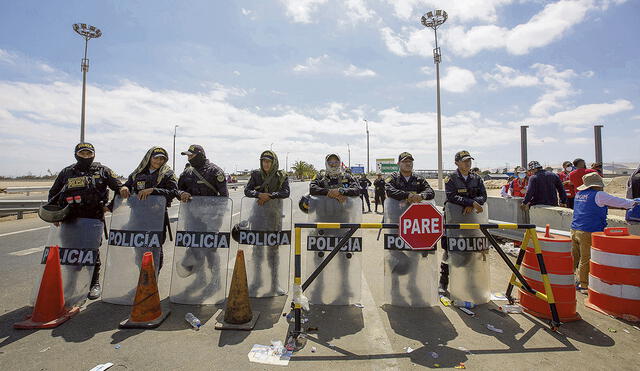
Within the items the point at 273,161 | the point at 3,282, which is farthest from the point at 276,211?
the point at 3,282

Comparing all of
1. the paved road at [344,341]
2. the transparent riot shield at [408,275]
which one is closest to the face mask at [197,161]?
the paved road at [344,341]

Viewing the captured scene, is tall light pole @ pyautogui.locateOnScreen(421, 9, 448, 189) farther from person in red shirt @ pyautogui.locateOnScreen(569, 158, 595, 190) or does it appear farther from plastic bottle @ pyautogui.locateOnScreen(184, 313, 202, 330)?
plastic bottle @ pyautogui.locateOnScreen(184, 313, 202, 330)

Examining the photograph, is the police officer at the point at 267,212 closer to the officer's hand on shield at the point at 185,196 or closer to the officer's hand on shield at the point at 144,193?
the officer's hand on shield at the point at 185,196

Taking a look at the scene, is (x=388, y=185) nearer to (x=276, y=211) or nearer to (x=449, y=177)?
(x=449, y=177)

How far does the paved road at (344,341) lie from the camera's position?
296 centimetres

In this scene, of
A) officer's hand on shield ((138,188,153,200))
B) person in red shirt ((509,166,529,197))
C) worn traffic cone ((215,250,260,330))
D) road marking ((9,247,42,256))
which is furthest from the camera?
person in red shirt ((509,166,529,197))

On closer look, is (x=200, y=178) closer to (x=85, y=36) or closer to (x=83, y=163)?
(x=83, y=163)

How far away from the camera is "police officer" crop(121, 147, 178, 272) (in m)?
4.71

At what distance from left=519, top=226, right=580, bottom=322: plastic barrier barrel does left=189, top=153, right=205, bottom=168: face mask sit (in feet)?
16.3

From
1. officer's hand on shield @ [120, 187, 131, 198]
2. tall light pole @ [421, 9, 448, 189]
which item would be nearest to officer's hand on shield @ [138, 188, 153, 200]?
officer's hand on shield @ [120, 187, 131, 198]

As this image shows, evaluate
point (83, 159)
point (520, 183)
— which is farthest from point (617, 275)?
point (520, 183)

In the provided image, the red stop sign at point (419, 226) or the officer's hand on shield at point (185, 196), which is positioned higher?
the officer's hand on shield at point (185, 196)

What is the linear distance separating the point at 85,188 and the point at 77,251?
89 centimetres

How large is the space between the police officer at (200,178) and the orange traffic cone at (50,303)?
174 cm
